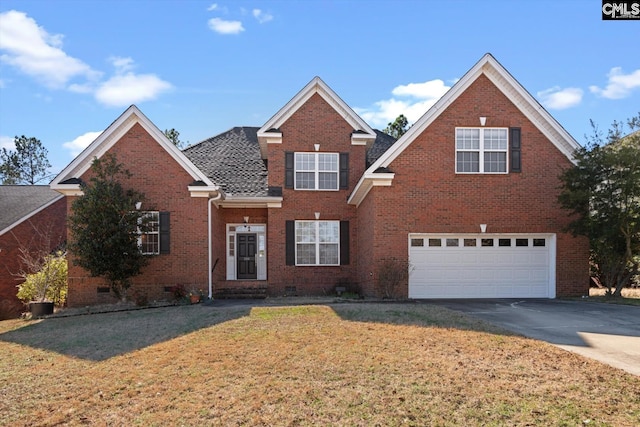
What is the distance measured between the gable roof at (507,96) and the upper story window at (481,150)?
3.32 feet

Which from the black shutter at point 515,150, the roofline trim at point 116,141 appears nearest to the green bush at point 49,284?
the roofline trim at point 116,141

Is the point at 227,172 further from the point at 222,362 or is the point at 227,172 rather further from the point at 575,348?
the point at 575,348

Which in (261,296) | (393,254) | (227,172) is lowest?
(261,296)

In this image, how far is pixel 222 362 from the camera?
7.64 metres

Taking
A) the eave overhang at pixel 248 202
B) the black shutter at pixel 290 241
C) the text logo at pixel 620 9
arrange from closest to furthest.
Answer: the text logo at pixel 620 9 < the eave overhang at pixel 248 202 < the black shutter at pixel 290 241

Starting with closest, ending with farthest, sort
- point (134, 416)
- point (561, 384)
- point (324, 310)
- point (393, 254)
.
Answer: point (134, 416), point (561, 384), point (324, 310), point (393, 254)

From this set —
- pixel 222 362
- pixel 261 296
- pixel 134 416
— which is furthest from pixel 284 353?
pixel 261 296

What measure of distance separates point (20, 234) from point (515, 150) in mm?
20139

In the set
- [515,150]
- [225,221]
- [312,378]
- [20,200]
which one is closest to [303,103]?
[225,221]

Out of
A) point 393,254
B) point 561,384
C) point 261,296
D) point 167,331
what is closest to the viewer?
point 561,384

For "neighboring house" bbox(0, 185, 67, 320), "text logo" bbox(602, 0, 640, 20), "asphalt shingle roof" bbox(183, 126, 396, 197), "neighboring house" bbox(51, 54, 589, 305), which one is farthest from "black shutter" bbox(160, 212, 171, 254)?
"text logo" bbox(602, 0, 640, 20)

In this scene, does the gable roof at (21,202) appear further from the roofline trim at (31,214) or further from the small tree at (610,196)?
the small tree at (610,196)

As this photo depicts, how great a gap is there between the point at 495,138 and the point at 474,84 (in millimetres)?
1883

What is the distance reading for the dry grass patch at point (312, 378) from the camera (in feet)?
17.9
